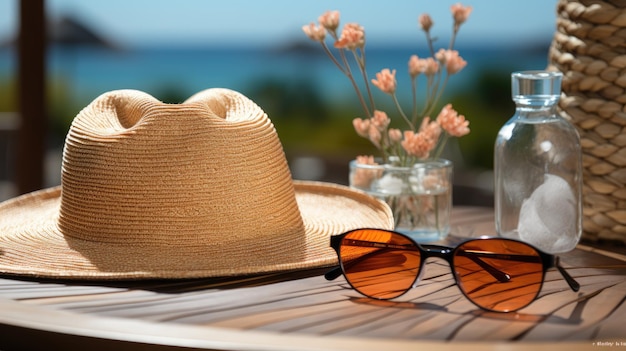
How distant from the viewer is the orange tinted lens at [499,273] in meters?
0.97

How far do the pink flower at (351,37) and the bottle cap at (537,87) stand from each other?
273 millimetres

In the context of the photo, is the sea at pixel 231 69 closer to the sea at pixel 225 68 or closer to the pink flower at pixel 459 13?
the sea at pixel 225 68

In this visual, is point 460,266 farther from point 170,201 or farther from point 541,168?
point 170,201

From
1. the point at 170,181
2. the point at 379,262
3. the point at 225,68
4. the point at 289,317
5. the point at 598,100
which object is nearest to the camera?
the point at 289,317

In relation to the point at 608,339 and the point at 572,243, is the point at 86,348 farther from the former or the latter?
the point at 572,243

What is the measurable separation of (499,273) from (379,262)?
0.48 ft

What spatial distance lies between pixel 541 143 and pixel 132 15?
1252 centimetres

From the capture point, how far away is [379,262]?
1.05 metres

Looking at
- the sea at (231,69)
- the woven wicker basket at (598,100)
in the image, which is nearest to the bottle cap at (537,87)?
the woven wicker basket at (598,100)

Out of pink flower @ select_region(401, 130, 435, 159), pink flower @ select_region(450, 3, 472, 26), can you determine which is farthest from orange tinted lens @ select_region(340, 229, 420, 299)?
pink flower @ select_region(450, 3, 472, 26)

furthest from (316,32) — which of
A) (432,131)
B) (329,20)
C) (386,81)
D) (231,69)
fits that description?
(231,69)

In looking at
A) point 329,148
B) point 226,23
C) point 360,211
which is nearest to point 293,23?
point 226,23

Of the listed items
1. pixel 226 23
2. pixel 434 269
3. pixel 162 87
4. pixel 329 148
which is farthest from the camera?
pixel 226 23

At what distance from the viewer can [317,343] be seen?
2.76 ft
